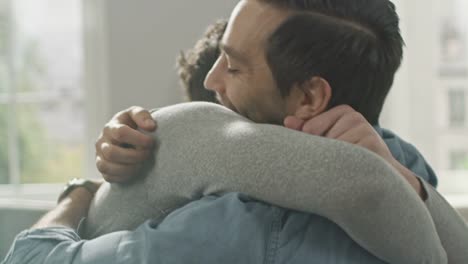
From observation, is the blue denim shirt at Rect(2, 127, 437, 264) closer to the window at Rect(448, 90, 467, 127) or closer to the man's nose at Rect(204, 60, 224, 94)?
the man's nose at Rect(204, 60, 224, 94)

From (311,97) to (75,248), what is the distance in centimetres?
38

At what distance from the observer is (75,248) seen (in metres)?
1.00

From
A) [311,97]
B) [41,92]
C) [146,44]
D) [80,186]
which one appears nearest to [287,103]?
[311,97]

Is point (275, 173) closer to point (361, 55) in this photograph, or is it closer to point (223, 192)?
point (223, 192)

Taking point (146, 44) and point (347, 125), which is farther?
point (146, 44)

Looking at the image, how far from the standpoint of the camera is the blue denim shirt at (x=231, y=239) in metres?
0.94

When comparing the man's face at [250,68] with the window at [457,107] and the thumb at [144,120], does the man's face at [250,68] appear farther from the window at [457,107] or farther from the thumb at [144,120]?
the window at [457,107]

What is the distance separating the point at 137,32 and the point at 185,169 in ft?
6.90

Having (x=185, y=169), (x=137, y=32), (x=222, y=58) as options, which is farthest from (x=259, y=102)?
(x=137, y=32)

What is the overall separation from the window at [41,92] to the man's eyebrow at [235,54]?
216 cm

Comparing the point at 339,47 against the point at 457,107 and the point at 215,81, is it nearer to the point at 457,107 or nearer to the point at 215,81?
the point at 215,81

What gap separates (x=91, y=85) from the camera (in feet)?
10.2

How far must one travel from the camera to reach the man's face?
3.62 feet

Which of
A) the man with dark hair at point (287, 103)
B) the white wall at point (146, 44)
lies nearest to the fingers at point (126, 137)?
the man with dark hair at point (287, 103)
